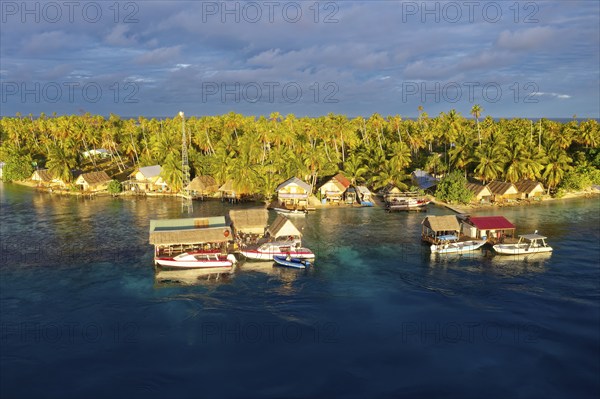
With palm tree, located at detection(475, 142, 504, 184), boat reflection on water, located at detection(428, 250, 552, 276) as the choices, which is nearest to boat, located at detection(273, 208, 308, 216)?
boat reflection on water, located at detection(428, 250, 552, 276)

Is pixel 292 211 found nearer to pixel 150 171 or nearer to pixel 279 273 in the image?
pixel 279 273

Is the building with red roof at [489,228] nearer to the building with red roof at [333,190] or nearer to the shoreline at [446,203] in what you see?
the shoreline at [446,203]

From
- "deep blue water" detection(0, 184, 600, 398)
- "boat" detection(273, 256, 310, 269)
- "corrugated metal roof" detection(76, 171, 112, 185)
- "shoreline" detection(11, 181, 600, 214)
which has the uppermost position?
"corrugated metal roof" detection(76, 171, 112, 185)

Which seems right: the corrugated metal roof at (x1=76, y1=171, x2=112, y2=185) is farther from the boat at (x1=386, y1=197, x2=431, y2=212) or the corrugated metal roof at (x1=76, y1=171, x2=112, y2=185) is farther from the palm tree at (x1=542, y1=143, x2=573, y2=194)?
the palm tree at (x1=542, y1=143, x2=573, y2=194)

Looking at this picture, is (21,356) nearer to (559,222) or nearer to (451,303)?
(451,303)

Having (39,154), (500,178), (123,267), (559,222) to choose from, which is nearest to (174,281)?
(123,267)
